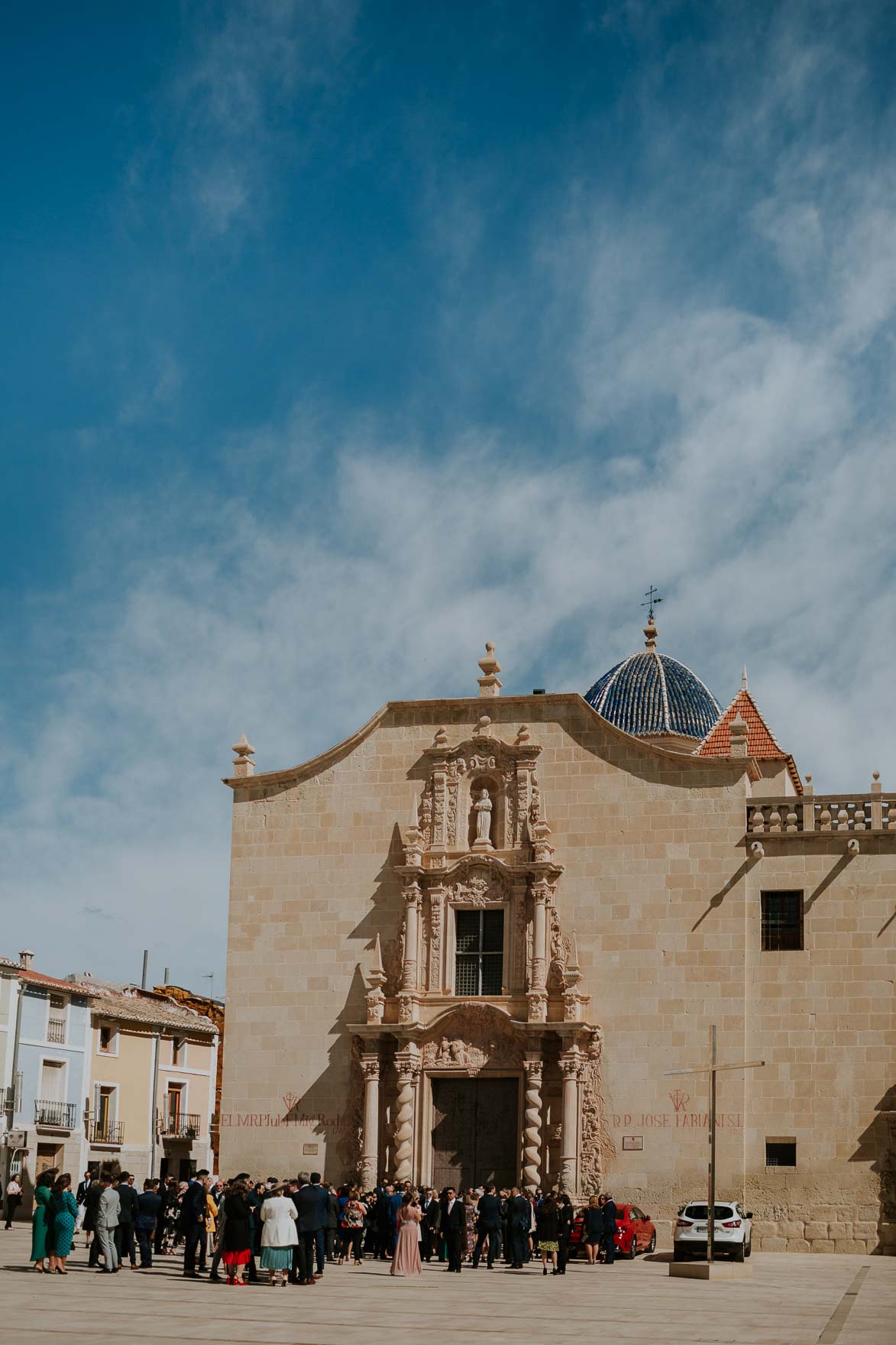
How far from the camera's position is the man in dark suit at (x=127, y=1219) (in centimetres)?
2259

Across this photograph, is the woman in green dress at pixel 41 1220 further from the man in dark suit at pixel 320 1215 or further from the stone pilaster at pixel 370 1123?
the stone pilaster at pixel 370 1123

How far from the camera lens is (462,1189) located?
31.3 metres

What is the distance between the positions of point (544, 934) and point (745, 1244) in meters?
7.03

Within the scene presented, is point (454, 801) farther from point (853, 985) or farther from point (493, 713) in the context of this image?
point (853, 985)

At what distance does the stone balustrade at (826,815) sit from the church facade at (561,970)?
5cm

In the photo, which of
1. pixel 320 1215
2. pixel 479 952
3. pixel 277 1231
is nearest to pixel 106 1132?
pixel 479 952

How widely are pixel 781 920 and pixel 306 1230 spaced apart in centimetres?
1281

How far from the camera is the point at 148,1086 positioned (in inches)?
2026

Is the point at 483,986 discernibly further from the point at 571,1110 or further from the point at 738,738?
the point at 738,738

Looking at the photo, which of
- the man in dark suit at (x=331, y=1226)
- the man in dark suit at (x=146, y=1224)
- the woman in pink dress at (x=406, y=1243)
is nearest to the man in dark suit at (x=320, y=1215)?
the man in dark suit at (x=331, y=1226)

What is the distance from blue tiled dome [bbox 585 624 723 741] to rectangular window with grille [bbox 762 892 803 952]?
1404 centimetres

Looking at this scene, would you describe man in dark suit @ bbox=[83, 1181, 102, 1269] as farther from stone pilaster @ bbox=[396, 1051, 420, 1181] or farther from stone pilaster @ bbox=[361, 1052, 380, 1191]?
stone pilaster @ bbox=[396, 1051, 420, 1181]

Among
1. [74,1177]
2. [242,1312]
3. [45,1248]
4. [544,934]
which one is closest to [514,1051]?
[544,934]

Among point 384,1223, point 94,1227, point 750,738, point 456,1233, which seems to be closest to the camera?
point 94,1227
